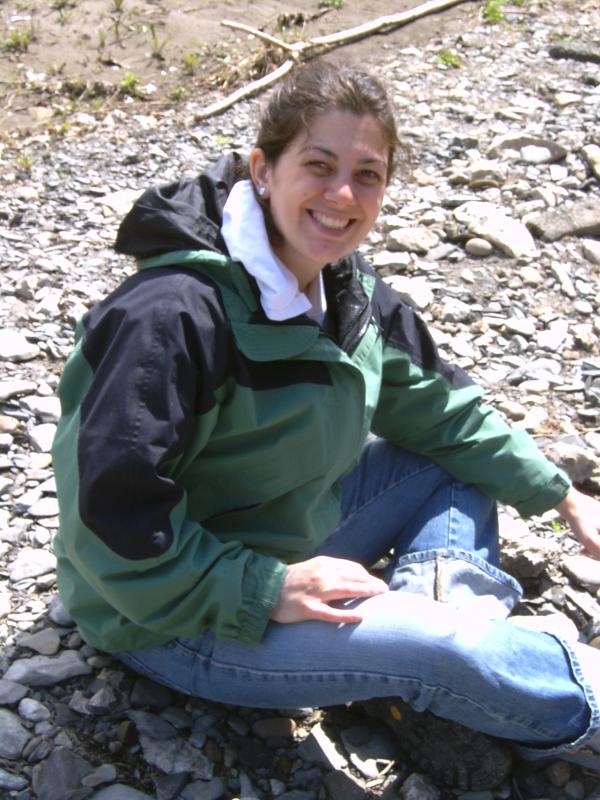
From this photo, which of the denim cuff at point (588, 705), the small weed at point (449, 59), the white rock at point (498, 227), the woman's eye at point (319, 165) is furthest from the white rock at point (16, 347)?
the small weed at point (449, 59)

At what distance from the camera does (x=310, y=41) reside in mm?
7660

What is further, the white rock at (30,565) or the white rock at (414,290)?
the white rock at (414,290)

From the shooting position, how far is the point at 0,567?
3.52 meters

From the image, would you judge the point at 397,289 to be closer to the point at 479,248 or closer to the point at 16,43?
the point at 479,248

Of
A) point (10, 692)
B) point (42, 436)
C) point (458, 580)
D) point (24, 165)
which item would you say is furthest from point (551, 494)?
point (24, 165)

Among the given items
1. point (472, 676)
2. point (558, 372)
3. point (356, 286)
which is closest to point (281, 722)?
point (472, 676)

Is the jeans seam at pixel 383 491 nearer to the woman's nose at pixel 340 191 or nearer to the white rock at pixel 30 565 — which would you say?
the white rock at pixel 30 565

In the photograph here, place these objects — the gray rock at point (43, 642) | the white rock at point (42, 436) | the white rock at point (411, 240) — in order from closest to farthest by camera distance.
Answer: the gray rock at point (43, 642) < the white rock at point (42, 436) < the white rock at point (411, 240)

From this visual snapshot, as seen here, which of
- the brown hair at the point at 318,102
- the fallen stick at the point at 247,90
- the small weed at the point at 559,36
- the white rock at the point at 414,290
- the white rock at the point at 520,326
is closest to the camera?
the brown hair at the point at 318,102

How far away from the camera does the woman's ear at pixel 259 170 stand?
280 centimetres

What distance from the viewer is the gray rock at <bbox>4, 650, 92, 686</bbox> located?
3062mm

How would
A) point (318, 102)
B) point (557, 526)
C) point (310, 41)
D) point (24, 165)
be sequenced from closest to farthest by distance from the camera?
point (318, 102)
point (557, 526)
point (24, 165)
point (310, 41)

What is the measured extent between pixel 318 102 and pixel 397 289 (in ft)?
8.36

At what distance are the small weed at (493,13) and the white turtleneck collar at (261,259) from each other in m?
6.22
